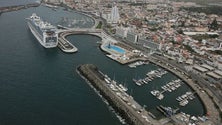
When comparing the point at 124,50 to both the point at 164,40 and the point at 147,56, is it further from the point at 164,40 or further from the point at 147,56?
the point at 164,40

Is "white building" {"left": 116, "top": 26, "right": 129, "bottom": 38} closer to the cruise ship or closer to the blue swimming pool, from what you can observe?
the blue swimming pool

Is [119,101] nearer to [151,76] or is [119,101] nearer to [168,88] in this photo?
[168,88]

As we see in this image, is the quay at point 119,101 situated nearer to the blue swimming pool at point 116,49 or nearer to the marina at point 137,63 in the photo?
the marina at point 137,63

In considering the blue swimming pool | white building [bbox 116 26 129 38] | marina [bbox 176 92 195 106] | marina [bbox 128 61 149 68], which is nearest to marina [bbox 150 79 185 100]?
marina [bbox 176 92 195 106]

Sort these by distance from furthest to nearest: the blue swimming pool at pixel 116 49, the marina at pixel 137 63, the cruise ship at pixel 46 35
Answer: the blue swimming pool at pixel 116 49, the cruise ship at pixel 46 35, the marina at pixel 137 63

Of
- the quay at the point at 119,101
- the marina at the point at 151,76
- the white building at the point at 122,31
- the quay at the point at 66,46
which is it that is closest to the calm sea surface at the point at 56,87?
the marina at the point at 151,76

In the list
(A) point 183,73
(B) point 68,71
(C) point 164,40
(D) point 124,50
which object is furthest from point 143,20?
(B) point 68,71
